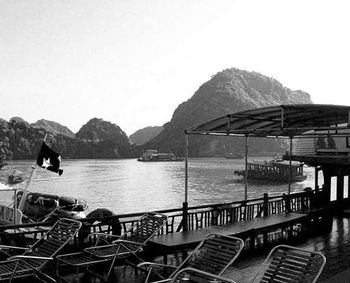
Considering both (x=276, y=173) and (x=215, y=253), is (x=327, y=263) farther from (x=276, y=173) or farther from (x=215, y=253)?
(x=276, y=173)

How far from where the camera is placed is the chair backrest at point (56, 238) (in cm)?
598

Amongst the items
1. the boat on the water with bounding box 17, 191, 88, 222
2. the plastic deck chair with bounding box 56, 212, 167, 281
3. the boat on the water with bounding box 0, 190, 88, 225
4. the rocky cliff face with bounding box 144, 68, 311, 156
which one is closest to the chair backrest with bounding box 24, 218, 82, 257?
the plastic deck chair with bounding box 56, 212, 167, 281

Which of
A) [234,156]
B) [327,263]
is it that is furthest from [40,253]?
[234,156]

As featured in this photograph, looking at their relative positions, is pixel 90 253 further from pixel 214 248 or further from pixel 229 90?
pixel 229 90

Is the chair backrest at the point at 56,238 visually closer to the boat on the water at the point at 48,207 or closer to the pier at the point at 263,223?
the pier at the point at 263,223

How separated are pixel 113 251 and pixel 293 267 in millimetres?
2944

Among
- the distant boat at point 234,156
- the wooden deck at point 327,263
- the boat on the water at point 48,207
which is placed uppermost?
the distant boat at point 234,156

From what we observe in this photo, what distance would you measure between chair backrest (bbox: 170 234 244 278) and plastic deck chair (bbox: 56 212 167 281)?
1.18 metres

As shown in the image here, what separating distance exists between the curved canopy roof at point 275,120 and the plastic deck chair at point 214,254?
3168 millimetres

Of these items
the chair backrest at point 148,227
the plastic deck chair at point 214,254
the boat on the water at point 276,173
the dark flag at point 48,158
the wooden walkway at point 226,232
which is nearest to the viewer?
the plastic deck chair at point 214,254

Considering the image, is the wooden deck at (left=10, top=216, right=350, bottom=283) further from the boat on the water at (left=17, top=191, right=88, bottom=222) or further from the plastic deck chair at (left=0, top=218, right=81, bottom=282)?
the boat on the water at (left=17, top=191, right=88, bottom=222)

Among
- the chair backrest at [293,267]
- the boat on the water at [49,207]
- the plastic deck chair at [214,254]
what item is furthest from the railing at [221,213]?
the boat on the water at [49,207]

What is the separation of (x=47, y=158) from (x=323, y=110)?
24.5 ft

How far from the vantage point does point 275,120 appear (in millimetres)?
9828
